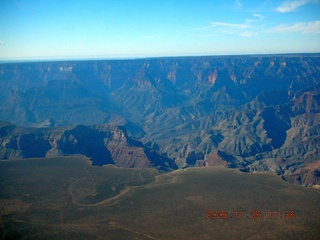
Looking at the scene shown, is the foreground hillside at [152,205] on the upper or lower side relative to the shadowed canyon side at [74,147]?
upper

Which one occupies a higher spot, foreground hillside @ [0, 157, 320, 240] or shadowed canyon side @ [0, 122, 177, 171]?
foreground hillside @ [0, 157, 320, 240]

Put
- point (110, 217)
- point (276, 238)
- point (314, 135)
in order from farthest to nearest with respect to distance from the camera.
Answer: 1. point (314, 135)
2. point (110, 217)
3. point (276, 238)

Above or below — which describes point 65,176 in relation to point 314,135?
above

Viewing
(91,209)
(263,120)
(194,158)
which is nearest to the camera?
(91,209)

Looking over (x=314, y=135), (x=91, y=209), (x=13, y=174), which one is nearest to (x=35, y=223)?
(x=91, y=209)

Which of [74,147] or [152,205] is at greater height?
[152,205]

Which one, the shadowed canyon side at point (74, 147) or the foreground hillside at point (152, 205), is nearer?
the foreground hillside at point (152, 205)

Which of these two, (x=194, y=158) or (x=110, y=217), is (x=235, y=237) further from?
(x=194, y=158)

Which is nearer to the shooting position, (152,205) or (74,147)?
(152,205)

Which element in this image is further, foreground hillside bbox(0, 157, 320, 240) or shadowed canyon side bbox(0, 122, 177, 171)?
shadowed canyon side bbox(0, 122, 177, 171)

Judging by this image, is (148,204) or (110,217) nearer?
(110,217)
